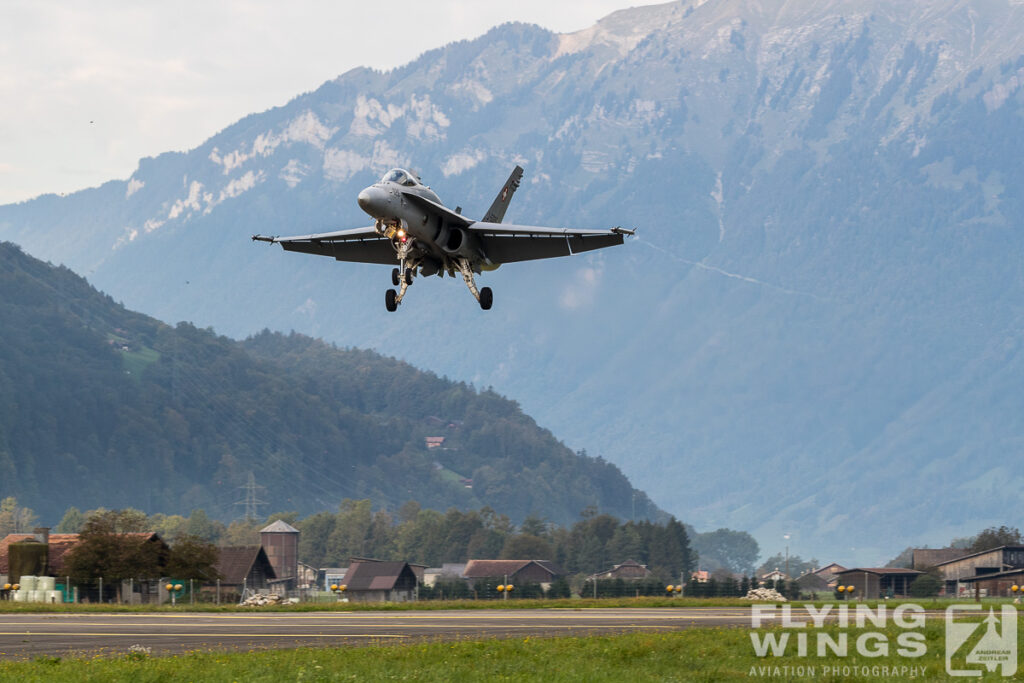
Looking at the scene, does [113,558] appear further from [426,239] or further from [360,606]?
[426,239]

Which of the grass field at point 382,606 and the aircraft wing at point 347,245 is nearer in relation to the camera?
the aircraft wing at point 347,245

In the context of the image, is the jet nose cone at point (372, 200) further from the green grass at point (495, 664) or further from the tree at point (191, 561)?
the tree at point (191, 561)

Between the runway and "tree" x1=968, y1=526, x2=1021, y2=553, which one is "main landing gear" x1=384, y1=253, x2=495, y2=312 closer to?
the runway

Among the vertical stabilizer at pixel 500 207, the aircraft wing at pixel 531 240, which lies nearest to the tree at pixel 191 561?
the vertical stabilizer at pixel 500 207

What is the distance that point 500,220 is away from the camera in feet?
198

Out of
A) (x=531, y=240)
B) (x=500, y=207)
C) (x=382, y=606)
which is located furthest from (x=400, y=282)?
(x=382, y=606)

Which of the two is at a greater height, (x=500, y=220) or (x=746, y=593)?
(x=500, y=220)

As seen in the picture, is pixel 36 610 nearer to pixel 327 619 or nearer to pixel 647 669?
pixel 327 619

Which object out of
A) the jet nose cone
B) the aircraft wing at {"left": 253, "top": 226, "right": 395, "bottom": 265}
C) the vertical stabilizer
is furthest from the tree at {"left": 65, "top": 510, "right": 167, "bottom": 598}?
the jet nose cone

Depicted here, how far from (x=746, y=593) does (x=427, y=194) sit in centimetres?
7033

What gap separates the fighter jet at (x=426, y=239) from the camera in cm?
4831

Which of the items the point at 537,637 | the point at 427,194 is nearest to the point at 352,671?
the point at 537,637

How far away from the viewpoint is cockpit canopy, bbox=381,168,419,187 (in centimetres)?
4856

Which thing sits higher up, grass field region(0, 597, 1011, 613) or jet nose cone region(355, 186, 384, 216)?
jet nose cone region(355, 186, 384, 216)
